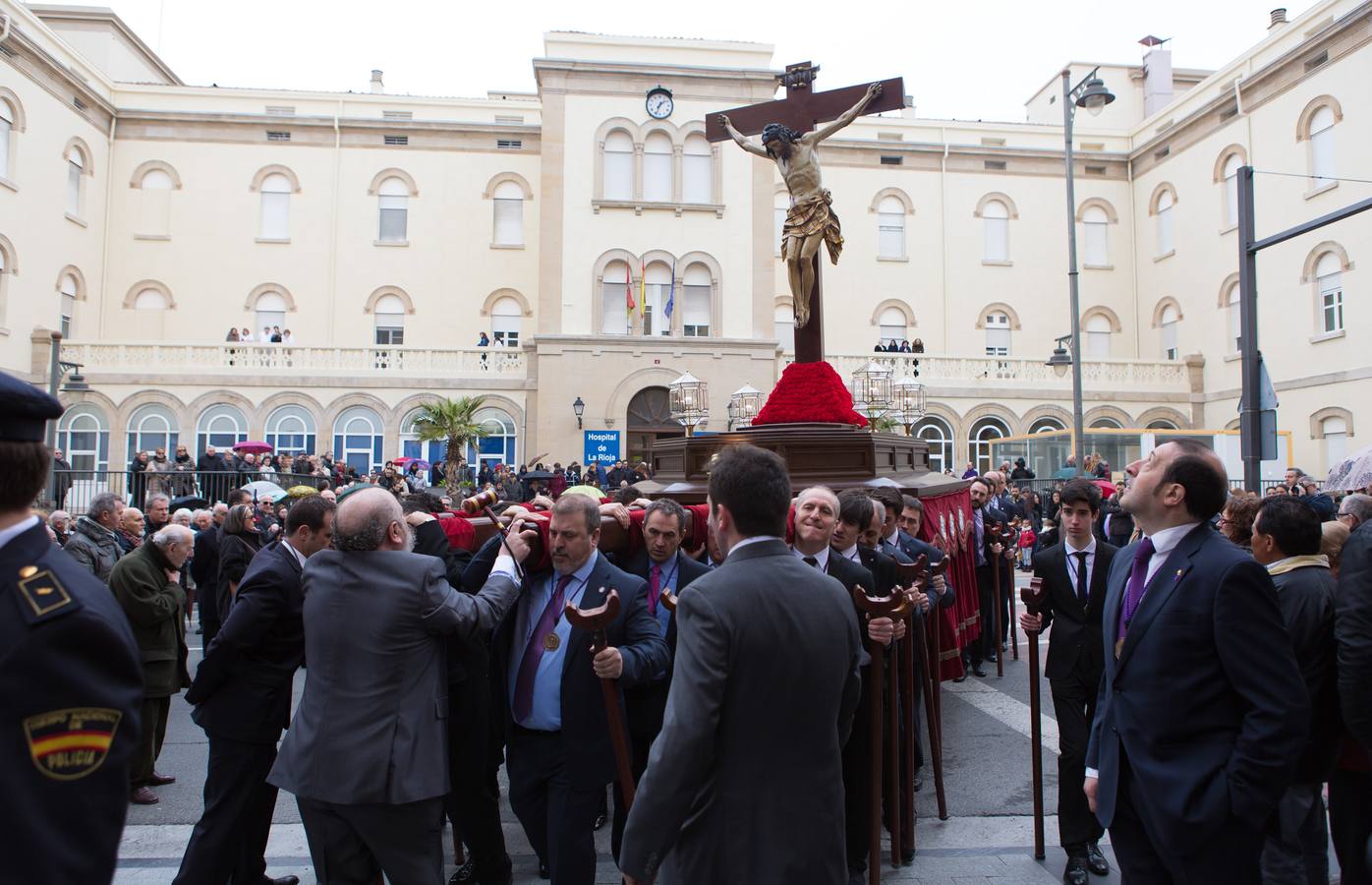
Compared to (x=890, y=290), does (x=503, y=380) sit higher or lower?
lower

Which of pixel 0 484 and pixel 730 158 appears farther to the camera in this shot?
pixel 730 158

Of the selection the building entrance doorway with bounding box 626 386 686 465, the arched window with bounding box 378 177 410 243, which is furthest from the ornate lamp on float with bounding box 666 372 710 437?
the arched window with bounding box 378 177 410 243

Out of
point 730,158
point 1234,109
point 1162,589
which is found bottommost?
point 1162,589

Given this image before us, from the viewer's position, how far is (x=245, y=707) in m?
4.29

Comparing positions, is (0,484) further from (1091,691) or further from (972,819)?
(972,819)

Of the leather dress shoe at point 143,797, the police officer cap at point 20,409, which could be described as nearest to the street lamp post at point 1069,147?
the leather dress shoe at point 143,797

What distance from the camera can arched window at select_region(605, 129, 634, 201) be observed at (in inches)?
1202

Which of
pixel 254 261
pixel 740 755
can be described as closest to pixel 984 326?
pixel 254 261

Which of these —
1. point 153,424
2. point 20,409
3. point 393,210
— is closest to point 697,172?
point 393,210

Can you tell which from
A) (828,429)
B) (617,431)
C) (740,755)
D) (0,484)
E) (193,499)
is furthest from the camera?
(617,431)

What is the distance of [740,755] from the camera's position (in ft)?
8.97

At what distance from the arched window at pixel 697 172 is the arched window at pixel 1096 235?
603 inches

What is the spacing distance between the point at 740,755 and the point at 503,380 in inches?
1085

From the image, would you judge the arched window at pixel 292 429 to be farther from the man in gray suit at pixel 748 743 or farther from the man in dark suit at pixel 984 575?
the man in gray suit at pixel 748 743
